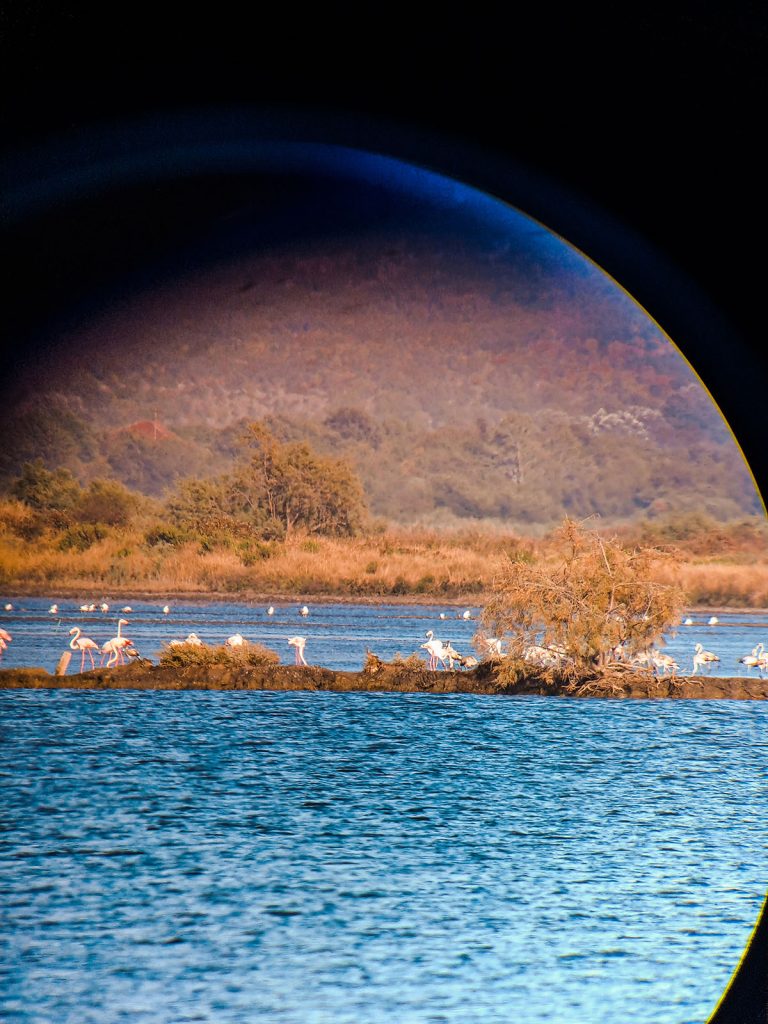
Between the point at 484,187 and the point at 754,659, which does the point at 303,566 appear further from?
the point at 484,187

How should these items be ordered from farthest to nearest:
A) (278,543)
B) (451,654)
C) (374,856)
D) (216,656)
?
(278,543)
(216,656)
(451,654)
(374,856)

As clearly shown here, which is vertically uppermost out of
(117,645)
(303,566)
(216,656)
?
(303,566)

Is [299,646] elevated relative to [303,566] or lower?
lower

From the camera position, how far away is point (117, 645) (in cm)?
1226

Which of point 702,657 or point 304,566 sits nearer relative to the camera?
point 702,657

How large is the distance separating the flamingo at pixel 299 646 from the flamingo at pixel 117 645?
1.74 metres

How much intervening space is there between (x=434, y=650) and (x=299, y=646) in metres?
1.52

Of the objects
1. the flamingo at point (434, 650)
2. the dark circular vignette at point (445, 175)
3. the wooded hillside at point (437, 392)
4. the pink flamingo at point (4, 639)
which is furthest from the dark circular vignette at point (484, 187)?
the wooded hillside at point (437, 392)

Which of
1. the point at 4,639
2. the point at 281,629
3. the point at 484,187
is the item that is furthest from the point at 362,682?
the point at 484,187

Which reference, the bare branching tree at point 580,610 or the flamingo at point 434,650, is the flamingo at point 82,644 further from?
the bare branching tree at point 580,610

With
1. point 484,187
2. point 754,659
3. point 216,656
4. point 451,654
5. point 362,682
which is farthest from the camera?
point 362,682

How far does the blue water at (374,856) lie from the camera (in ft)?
22.8

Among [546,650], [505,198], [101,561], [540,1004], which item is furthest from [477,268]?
[505,198]

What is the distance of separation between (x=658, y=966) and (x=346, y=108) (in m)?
6.55
